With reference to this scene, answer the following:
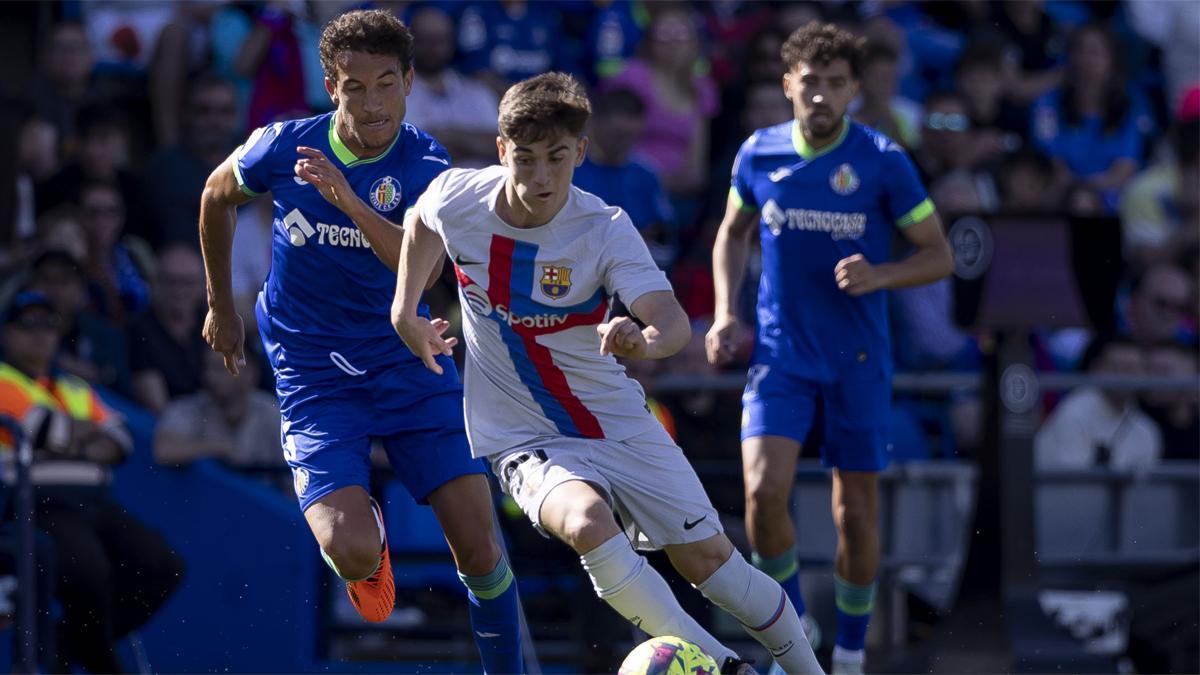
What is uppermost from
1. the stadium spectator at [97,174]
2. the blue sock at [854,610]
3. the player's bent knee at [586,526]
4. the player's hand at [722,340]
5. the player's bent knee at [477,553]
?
the stadium spectator at [97,174]

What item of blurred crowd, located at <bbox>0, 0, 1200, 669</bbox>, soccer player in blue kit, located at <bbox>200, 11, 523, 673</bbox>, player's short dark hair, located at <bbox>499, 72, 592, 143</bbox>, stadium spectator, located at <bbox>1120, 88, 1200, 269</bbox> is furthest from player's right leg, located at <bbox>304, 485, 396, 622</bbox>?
stadium spectator, located at <bbox>1120, 88, 1200, 269</bbox>

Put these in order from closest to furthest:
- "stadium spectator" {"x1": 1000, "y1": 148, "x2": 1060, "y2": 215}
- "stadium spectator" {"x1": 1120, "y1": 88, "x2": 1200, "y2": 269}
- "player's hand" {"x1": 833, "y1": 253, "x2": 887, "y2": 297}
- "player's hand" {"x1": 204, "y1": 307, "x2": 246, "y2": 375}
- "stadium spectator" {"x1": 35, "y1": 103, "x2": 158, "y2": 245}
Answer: "player's hand" {"x1": 204, "y1": 307, "x2": 246, "y2": 375}
"player's hand" {"x1": 833, "y1": 253, "x2": 887, "y2": 297}
"stadium spectator" {"x1": 35, "y1": 103, "x2": 158, "y2": 245}
"stadium spectator" {"x1": 1000, "y1": 148, "x2": 1060, "y2": 215}
"stadium spectator" {"x1": 1120, "y1": 88, "x2": 1200, "y2": 269}

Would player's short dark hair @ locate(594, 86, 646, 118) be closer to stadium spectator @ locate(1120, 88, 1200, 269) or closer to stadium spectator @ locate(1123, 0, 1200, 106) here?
stadium spectator @ locate(1120, 88, 1200, 269)

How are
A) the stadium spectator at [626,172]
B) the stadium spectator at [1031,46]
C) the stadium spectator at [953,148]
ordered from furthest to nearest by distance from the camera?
the stadium spectator at [1031,46], the stadium spectator at [953,148], the stadium spectator at [626,172]

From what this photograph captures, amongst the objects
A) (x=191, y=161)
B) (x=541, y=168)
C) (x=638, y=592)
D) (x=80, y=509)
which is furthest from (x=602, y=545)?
(x=191, y=161)

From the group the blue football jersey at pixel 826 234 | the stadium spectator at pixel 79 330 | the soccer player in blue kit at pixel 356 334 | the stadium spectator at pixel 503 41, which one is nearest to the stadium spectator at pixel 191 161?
the stadium spectator at pixel 79 330

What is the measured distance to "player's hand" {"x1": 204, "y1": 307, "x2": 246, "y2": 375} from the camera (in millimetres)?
7281

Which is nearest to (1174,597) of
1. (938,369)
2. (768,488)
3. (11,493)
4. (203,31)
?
(938,369)

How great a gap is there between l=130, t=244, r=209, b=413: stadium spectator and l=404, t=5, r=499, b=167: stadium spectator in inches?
77.8

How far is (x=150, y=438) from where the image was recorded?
10.6 meters

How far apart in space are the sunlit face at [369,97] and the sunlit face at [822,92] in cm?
203

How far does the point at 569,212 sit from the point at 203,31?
7.06 metres

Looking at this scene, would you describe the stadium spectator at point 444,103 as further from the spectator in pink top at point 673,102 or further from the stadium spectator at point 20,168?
the stadium spectator at point 20,168

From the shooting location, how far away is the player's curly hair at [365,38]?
6777mm
